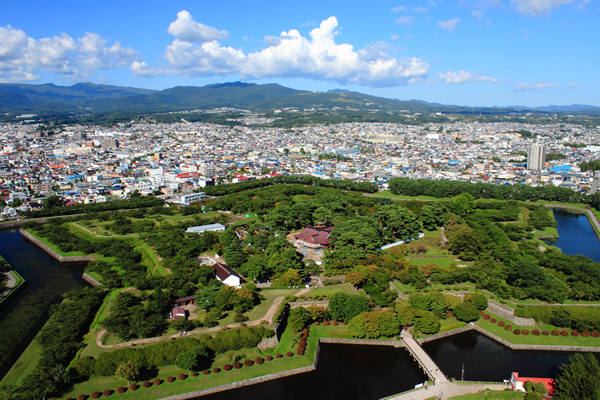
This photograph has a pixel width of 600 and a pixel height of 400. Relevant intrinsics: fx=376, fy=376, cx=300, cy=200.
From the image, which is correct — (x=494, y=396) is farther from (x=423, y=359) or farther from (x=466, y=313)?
(x=466, y=313)

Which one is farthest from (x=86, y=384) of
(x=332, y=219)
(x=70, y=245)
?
(x=332, y=219)

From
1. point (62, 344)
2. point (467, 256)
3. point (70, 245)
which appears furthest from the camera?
point (70, 245)

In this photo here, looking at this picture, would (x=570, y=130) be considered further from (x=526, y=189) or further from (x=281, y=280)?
(x=281, y=280)

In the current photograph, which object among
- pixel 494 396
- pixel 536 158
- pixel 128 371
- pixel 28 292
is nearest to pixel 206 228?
pixel 28 292

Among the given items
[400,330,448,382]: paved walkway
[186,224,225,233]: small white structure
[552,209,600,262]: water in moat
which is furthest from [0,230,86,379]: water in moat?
[552,209,600,262]: water in moat

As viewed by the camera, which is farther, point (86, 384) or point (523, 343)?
point (523, 343)

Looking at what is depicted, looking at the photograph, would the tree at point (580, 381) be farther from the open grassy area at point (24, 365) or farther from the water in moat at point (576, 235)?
the open grassy area at point (24, 365)

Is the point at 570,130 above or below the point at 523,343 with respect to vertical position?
above
